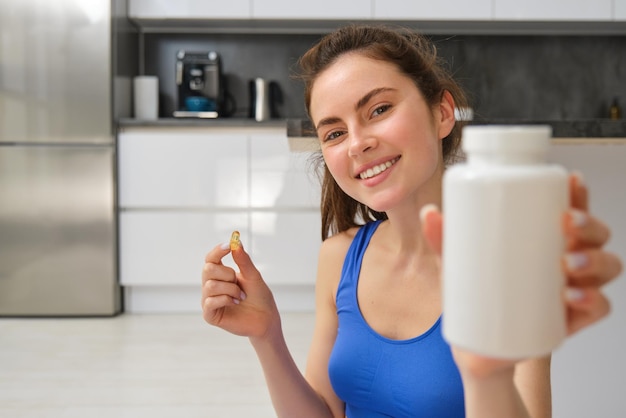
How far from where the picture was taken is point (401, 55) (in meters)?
1.07

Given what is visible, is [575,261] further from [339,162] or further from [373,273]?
[373,273]

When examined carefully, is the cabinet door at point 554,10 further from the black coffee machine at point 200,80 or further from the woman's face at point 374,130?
the woman's face at point 374,130

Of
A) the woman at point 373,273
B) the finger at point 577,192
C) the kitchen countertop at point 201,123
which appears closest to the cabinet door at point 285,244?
the kitchen countertop at point 201,123

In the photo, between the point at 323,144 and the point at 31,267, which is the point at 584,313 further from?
the point at 31,267

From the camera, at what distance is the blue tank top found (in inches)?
38.4

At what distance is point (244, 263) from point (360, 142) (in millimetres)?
216

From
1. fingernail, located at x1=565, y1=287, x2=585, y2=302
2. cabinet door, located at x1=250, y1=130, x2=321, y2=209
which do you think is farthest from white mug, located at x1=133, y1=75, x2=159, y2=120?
fingernail, located at x1=565, y1=287, x2=585, y2=302

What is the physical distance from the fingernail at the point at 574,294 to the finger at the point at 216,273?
1.76 feet

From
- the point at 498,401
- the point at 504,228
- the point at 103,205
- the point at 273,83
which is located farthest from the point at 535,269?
the point at 273,83

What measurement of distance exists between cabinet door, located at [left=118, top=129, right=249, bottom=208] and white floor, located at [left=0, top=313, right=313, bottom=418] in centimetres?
62

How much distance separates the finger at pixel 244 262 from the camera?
893mm

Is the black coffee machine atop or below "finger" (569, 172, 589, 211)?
atop

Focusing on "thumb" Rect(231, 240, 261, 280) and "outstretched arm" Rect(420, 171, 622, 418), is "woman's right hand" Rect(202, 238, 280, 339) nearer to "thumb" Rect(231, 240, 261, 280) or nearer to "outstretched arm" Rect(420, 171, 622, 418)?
"thumb" Rect(231, 240, 261, 280)

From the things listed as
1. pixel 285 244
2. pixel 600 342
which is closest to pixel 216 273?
pixel 600 342
